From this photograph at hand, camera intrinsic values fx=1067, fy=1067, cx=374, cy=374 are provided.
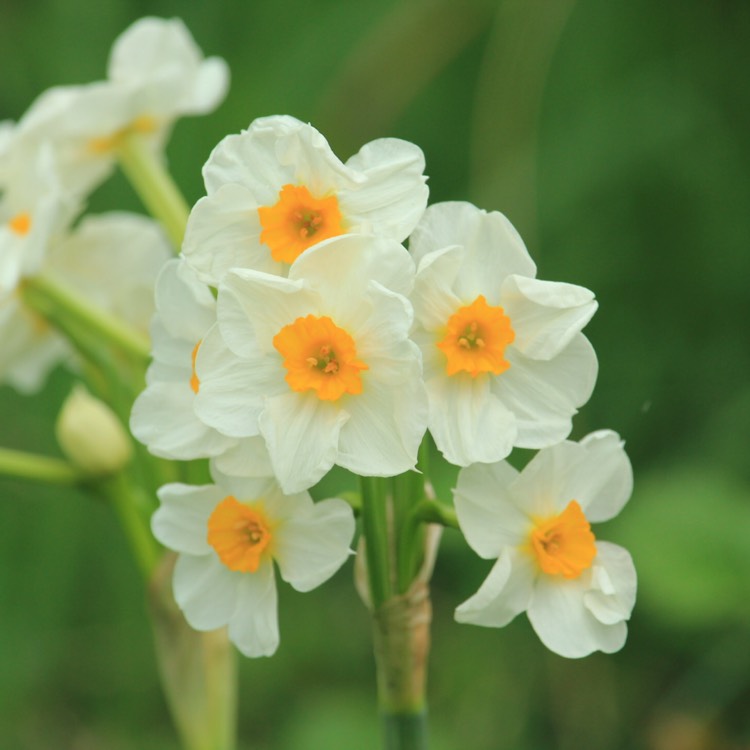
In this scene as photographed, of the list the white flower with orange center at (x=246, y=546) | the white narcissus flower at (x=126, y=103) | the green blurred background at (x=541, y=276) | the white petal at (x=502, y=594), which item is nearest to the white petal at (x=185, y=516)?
the white flower with orange center at (x=246, y=546)

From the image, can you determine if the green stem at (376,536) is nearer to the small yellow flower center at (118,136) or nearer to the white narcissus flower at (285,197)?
the white narcissus flower at (285,197)

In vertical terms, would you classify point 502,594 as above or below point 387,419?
below

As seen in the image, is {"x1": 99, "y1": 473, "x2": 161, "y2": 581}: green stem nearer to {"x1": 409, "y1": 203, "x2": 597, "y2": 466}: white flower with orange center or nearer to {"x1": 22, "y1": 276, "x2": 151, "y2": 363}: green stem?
{"x1": 22, "y1": 276, "x2": 151, "y2": 363}: green stem

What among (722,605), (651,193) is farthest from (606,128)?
(722,605)

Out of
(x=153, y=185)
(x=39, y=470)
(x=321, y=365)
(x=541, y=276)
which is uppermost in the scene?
(x=321, y=365)

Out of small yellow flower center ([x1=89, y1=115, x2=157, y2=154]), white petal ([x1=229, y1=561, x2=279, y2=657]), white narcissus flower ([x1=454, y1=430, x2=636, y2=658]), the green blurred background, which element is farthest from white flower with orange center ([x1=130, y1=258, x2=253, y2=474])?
the green blurred background

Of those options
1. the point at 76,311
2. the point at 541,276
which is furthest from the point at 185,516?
the point at 541,276

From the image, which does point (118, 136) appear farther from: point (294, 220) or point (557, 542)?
point (557, 542)
